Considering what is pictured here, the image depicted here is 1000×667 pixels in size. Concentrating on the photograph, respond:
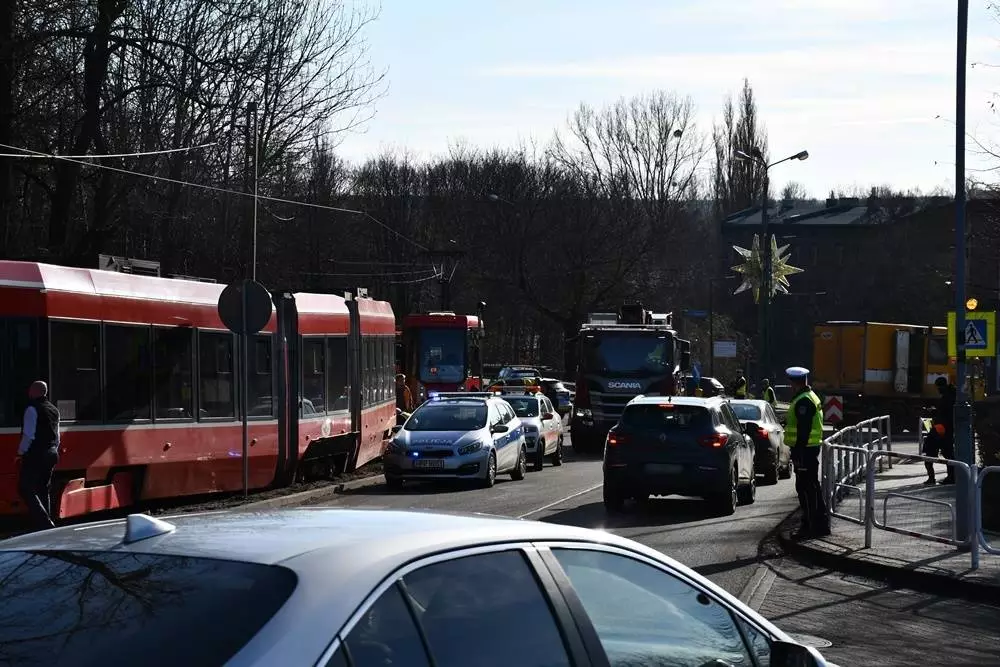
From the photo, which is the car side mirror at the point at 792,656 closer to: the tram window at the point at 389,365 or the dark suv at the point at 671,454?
the dark suv at the point at 671,454

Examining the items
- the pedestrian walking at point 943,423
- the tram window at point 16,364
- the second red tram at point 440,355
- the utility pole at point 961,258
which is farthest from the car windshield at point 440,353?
the tram window at point 16,364

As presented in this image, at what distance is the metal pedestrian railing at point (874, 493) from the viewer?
46.8ft

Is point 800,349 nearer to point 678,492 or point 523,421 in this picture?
point 523,421

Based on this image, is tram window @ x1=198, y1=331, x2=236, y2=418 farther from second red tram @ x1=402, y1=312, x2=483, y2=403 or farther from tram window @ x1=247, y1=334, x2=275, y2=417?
second red tram @ x1=402, y1=312, x2=483, y2=403

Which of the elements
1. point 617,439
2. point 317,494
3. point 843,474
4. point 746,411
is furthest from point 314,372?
point 843,474

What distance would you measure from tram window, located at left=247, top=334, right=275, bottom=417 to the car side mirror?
17.6 meters

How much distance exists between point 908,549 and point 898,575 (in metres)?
1.61

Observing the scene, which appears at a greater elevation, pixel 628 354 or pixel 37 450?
pixel 628 354

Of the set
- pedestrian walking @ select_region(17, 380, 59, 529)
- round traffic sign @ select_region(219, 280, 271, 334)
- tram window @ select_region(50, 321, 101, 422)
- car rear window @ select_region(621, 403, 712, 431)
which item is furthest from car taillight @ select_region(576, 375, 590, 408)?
pedestrian walking @ select_region(17, 380, 59, 529)

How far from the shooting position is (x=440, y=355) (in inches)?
1672

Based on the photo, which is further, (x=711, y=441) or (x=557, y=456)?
(x=557, y=456)

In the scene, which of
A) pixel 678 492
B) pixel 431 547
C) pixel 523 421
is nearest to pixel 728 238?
pixel 523 421

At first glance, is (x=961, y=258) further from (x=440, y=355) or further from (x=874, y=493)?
(x=440, y=355)

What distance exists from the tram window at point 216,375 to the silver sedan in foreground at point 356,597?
53.4 ft
